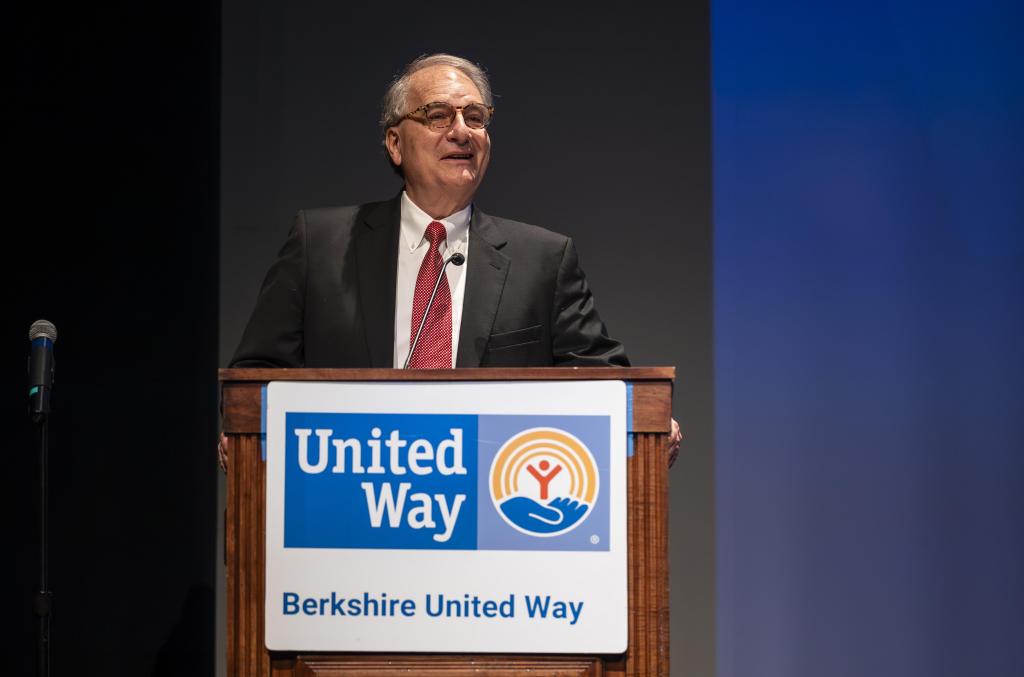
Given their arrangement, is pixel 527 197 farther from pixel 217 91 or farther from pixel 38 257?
pixel 38 257

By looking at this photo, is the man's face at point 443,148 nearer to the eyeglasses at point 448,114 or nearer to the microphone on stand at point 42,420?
the eyeglasses at point 448,114

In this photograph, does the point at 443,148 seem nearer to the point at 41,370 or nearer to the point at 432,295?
the point at 432,295

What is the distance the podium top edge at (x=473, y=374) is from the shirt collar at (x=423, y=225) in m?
0.82

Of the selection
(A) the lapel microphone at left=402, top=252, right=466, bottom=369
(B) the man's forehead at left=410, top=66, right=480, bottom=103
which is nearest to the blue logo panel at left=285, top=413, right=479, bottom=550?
(A) the lapel microphone at left=402, top=252, right=466, bottom=369

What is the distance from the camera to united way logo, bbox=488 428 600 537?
Answer: 5.64ft

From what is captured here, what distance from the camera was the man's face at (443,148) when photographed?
2531 mm

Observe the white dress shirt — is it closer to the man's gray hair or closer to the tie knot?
the tie knot

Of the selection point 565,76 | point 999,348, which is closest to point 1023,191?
point 999,348

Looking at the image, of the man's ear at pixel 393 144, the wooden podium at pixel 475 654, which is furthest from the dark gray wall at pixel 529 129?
the wooden podium at pixel 475 654

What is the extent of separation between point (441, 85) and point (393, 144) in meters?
0.18

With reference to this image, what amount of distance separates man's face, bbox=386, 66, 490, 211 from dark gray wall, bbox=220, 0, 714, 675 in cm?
93

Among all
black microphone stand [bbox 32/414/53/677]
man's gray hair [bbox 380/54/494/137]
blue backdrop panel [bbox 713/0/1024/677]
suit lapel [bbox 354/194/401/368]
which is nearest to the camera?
black microphone stand [bbox 32/414/53/677]

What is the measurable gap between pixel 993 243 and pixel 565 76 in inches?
51.7

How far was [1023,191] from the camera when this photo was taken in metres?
3.44
